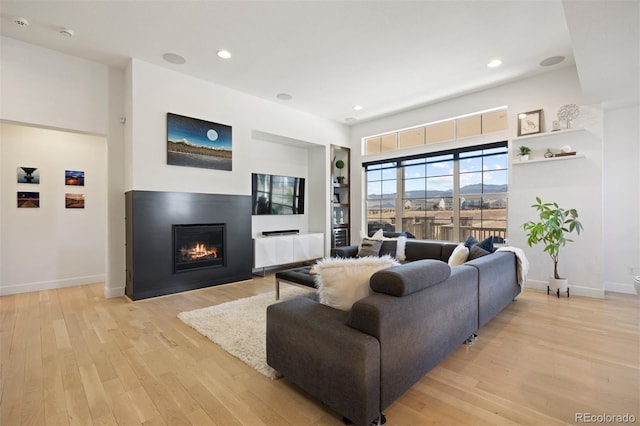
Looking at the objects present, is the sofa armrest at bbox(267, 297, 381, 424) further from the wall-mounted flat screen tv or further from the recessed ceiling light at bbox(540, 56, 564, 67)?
the recessed ceiling light at bbox(540, 56, 564, 67)

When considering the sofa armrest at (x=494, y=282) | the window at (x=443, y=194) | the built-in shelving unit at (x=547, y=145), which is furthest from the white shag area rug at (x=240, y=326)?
the built-in shelving unit at (x=547, y=145)

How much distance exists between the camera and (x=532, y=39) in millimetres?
3416

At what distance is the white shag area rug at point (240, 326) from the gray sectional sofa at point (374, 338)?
37cm

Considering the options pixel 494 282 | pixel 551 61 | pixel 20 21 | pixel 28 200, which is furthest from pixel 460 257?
pixel 28 200

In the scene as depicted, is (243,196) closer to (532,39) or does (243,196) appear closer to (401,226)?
(401,226)

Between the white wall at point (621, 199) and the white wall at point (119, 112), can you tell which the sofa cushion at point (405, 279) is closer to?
the white wall at point (119, 112)

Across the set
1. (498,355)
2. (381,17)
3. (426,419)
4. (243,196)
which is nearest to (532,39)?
(381,17)

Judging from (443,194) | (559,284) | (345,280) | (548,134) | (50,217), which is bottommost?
(559,284)

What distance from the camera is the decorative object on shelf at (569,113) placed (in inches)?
160

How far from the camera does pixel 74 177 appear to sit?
479 centimetres

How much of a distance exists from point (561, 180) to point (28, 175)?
25.9ft

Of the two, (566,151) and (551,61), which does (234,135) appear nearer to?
(551,61)

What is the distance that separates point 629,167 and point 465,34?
3.11 metres

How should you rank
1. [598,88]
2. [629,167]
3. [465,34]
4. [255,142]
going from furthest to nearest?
[255,142], [629,167], [598,88], [465,34]
